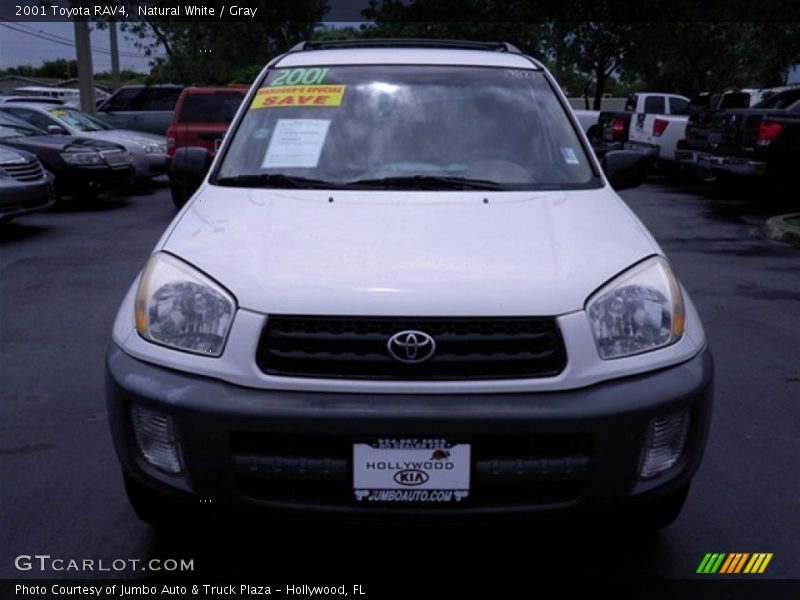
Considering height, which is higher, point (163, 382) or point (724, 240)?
point (163, 382)

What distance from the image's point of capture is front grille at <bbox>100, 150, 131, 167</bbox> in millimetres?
12752

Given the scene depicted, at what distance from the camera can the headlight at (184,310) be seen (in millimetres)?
2656

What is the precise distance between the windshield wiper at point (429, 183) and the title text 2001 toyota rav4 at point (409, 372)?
445 millimetres

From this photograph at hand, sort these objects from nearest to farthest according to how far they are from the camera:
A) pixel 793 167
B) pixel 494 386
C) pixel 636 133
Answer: pixel 494 386, pixel 793 167, pixel 636 133

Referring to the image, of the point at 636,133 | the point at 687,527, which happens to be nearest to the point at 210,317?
the point at 687,527

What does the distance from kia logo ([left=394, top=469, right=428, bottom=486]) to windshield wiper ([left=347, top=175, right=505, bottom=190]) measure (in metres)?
1.32

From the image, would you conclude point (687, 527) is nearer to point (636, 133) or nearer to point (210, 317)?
point (210, 317)

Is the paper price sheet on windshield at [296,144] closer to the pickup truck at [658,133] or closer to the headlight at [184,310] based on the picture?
the headlight at [184,310]

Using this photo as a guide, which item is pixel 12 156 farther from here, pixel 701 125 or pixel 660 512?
pixel 701 125

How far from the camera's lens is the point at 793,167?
11438 millimetres

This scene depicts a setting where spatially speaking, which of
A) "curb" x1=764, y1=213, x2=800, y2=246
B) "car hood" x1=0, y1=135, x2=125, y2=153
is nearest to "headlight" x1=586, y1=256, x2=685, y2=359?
"curb" x1=764, y1=213, x2=800, y2=246

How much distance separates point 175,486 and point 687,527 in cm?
182

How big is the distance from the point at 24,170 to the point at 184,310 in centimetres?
800

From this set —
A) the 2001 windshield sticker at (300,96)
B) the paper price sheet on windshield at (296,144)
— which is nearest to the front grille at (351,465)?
the paper price sheet on windshield at (296,144)
